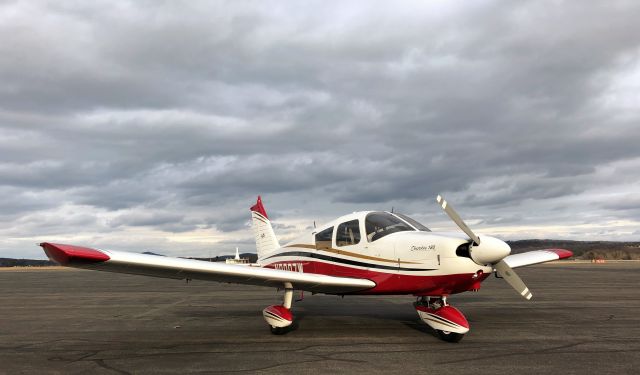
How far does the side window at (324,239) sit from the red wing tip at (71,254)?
200 inches

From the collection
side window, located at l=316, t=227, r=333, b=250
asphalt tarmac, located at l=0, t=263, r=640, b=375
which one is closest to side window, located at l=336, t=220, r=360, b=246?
side window, located at l=316, t=227, r=333, b=250

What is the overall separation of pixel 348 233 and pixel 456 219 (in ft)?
8.67

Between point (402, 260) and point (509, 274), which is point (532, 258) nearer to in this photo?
point (509, 274)

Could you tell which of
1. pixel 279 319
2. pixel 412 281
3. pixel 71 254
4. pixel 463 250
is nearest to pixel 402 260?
pixel 412 281

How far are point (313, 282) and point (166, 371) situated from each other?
3.38 metres

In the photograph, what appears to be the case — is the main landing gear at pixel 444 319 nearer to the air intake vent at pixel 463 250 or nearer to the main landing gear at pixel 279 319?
the air intake vent at pixel 463 250

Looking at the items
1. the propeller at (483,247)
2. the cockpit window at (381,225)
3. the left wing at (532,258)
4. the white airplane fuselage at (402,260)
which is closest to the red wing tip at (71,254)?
the white airplane fuselage at (402,260)

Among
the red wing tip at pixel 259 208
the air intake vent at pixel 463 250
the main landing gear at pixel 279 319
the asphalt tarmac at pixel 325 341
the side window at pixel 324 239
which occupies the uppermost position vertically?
the red wing tip at pixel 259 208

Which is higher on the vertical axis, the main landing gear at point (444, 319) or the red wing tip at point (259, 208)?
the red wing tip at point (259, 208)

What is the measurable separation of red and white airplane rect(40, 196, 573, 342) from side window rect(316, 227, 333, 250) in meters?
0.02

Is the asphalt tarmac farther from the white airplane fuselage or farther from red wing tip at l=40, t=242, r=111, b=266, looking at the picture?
red wing tip at l=40, t=242, r=111, b=266

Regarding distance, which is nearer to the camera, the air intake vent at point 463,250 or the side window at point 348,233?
the air intake vent at point 463,250

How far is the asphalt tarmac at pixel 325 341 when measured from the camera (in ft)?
21.5

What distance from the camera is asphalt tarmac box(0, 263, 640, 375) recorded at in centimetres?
655
